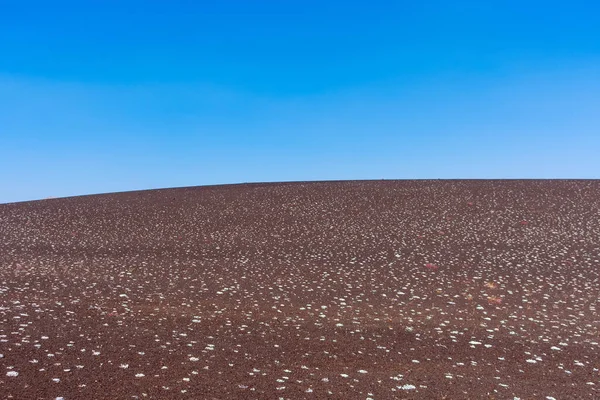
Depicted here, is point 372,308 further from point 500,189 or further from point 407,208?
point 500,189

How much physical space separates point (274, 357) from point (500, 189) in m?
36.1

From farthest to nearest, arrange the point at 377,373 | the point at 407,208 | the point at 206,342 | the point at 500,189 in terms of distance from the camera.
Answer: the point at 500,189 → the point at 407,208 → the point at 206,342 → the point at 377,373

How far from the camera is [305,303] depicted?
15117 millimetres

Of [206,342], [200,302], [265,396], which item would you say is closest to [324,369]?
[265,396]

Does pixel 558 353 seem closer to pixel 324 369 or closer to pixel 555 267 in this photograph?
pixel 324 369

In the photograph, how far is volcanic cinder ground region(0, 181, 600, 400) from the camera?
8.80m

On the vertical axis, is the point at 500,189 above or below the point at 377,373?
above

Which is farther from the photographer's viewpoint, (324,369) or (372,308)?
(372,308)

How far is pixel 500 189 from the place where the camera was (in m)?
40.8

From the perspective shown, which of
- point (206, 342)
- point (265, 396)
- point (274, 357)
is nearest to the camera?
point (265, 396)

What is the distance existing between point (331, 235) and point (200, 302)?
1375 centimetres

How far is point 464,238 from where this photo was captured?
2620 cm

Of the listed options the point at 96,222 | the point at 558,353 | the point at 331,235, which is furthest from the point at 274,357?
the point at 96,222

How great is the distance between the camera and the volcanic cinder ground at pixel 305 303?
880 centimetres
